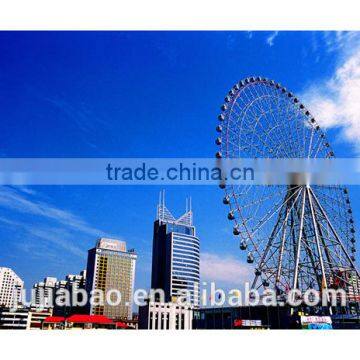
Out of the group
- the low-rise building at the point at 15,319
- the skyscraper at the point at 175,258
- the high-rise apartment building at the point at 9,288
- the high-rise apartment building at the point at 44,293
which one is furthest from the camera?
the high-rise apartment building at the point at 44,293

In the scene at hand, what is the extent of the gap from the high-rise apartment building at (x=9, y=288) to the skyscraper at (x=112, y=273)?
36057 mm

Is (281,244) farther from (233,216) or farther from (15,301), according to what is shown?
(15,301)

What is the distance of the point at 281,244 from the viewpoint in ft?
94.5

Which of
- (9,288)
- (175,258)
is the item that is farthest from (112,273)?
(9,288)

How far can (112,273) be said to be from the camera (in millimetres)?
109312

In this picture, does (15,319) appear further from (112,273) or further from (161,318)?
(161,318)

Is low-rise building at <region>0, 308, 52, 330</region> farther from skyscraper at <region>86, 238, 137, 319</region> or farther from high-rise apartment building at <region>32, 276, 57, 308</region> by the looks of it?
high-rise apartment building at <region>32, 276, 57, 308</region>

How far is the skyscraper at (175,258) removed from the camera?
97.6 meters

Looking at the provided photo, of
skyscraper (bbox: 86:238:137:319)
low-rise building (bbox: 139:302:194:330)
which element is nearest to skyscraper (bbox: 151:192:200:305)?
skyscraper (bbox: 86:238:137:319)

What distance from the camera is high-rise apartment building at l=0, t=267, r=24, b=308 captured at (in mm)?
128000

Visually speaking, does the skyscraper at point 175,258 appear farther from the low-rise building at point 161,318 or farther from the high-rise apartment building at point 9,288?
the high-rise apartment building at point 9,288

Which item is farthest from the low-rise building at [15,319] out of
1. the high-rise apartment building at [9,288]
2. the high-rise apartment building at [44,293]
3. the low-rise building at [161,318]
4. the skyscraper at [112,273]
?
the high-rise apartment building at [44,293]
